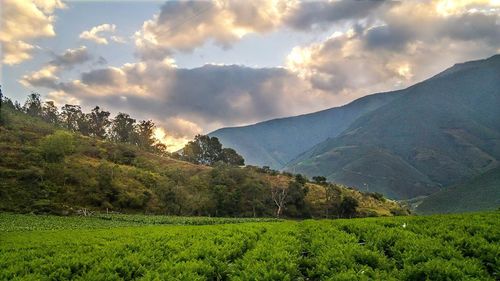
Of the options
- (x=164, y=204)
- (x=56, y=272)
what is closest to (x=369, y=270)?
(x=56, y=272)

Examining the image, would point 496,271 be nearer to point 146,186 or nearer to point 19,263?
point 19,263

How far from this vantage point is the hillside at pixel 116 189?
11050 cm

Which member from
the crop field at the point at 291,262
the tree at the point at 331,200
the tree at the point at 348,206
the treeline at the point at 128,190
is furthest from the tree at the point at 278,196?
the crop field at the point at 291,262

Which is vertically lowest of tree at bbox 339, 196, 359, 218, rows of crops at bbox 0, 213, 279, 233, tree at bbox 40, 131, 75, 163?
tree at bbox 339, 196, 359, 218

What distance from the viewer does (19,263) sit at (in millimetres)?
16500

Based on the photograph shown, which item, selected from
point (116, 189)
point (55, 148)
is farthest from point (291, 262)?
point (55, 148)

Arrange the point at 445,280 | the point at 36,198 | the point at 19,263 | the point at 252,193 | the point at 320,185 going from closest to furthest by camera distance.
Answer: the point at 445,280
the point at 19,263
the point at 36,198
the point at 252,193
the point at 320,185

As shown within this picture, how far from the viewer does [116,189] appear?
12281cm

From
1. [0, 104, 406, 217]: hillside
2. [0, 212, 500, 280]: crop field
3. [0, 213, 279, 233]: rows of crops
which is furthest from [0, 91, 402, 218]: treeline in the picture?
[0, 212, 500, 280]: crop field

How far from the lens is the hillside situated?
11050 cm

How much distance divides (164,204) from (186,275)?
10957 centimetres

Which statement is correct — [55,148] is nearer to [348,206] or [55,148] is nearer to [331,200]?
[331,200]

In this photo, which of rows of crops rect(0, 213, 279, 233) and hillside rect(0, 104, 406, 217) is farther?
hillside rect(0, 104, 406, 217)

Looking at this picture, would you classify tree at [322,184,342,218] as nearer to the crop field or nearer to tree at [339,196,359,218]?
tree at [339,196,359,218]
